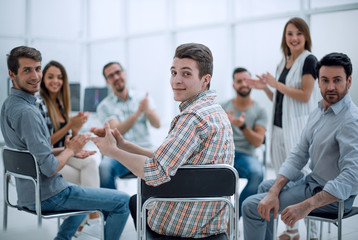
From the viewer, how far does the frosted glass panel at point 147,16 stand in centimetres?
623

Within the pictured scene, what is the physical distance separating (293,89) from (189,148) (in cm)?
145

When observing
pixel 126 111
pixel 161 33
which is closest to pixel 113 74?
pixel 126 111

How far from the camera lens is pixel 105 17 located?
174 inches

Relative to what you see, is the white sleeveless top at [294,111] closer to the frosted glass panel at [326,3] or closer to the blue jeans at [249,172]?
the blue jeans at [249,172]

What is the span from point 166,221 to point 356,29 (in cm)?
268

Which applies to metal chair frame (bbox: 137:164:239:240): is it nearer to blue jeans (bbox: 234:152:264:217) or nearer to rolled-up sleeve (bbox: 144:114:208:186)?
rolled-up sleeve (bbox: 144:114:208:186)

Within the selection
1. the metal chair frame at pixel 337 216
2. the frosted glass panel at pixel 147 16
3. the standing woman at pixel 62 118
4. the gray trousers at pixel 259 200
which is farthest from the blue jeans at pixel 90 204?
the frosted glass panel at pixel 147 16

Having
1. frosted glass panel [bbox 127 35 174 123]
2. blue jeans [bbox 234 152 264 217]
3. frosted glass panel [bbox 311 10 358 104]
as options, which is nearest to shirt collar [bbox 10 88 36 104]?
blue jeans [bbox 234 152 264 217]

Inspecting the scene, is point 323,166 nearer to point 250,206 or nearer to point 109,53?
point 250,206

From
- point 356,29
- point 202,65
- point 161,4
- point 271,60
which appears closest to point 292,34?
point 356,29

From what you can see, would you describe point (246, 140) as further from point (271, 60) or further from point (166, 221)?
point (271, 60)

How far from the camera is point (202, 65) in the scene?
1688 millimetres

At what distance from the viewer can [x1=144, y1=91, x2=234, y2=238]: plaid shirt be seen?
58.4 inches

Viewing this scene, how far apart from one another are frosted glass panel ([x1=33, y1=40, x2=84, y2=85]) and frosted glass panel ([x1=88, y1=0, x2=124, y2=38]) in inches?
15.3
